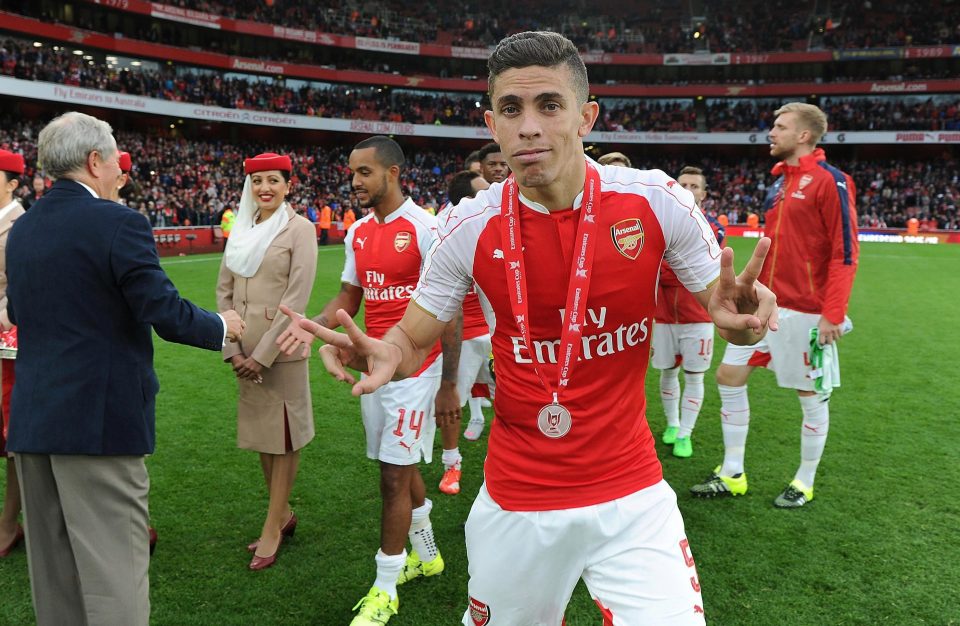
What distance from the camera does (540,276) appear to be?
7.08 ft

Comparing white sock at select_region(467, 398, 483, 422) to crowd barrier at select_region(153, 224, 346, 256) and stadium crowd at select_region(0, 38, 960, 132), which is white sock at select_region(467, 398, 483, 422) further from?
stadium crowd at select_region(0, 38, 960, 132)

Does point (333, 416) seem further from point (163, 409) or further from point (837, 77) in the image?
point (837, 77)

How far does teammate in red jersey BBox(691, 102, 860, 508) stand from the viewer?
14.6 ft

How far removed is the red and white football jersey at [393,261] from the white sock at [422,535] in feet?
2.76

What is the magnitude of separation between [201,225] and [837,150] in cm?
4222

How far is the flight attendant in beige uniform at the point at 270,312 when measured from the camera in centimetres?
392

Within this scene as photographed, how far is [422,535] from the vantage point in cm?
387

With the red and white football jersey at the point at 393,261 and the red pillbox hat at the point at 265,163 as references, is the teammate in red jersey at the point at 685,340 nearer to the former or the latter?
the red and white football jersey at the point at 393,261

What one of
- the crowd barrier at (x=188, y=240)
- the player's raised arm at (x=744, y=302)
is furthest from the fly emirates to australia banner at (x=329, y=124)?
the player's raised arm at (x=744, y=302)

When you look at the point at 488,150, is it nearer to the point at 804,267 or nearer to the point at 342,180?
the point at 804,267

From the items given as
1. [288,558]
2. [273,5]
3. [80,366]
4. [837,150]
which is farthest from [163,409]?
[837,150]

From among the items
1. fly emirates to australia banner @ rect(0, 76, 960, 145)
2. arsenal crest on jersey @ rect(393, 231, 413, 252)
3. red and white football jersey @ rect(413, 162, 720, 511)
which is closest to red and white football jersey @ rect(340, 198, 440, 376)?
arsenal crest on jersey @ rect(393, 231, 413, 252)

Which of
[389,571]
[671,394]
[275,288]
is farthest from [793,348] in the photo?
[275,288]

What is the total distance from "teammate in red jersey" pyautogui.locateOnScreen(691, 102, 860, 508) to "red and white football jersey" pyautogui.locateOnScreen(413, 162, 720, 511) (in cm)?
277
